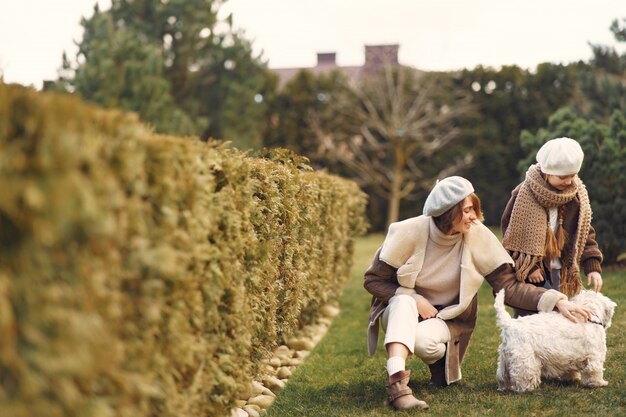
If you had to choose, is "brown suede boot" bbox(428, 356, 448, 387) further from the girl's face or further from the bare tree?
the bare tree

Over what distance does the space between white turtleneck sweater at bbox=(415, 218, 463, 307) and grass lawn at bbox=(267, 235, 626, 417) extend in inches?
26.7

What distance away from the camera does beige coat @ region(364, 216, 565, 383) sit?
15.5 ft

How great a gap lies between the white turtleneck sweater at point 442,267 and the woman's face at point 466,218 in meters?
0.18

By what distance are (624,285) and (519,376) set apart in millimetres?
4834

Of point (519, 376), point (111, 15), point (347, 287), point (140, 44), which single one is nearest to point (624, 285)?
point (347, 287)

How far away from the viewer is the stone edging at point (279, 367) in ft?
15.5

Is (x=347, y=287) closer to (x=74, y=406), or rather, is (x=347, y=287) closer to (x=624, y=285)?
(x=624, y=285)

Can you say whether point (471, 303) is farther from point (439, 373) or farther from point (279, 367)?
Answer: point (279, 367)

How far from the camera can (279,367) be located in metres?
6.09

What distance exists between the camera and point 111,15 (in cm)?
2248

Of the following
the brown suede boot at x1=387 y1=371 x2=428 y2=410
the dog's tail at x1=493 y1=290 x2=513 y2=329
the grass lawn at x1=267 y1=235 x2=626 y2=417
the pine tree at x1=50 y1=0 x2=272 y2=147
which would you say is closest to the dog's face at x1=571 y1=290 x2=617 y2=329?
the grass lawn at x1=267 y1=235 x2=626 y2=417

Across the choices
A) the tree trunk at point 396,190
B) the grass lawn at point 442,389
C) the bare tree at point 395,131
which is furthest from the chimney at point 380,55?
the grass lawn at point 442,389

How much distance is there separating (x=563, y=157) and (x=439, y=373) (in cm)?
168

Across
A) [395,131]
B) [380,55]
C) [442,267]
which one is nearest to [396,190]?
[395,131]
